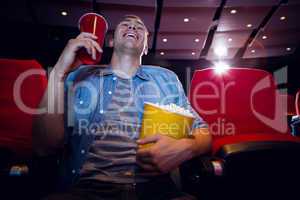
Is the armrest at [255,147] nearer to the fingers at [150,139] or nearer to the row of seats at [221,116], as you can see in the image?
the row of seats at [221,116]

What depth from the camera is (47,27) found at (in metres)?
6.70

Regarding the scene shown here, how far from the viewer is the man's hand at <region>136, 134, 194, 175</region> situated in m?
0.93

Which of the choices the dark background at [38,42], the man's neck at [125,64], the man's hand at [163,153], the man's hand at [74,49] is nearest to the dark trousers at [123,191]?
the man's hand at [163,153]

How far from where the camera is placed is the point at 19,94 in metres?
1.52

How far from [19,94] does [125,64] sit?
0.58m

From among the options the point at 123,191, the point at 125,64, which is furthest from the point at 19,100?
the point at 123,191

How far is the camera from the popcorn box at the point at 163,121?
0.90 m

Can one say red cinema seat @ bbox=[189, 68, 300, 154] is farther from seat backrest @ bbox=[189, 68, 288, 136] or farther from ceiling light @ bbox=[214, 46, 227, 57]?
ceiling light @ bbox=[214, 46, 227, 57]

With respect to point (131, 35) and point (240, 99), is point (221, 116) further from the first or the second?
point (131, 35)

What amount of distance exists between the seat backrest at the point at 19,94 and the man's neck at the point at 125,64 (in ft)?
1.37

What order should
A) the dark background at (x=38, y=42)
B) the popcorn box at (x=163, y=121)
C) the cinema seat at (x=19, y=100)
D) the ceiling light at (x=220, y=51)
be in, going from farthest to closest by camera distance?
the ceiling light at (x=220, y=51) → the dark background at (x=38, y=42) → the cinema seat at (x=19, y=100) → the popcorn box at (x=163, y=121)

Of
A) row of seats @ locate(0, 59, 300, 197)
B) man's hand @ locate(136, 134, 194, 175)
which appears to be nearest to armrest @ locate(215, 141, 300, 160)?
row of seats @ locate(0, 59, 300, 197)

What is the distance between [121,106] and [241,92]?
2.64ft

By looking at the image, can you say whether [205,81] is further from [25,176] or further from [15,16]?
[15,16]
